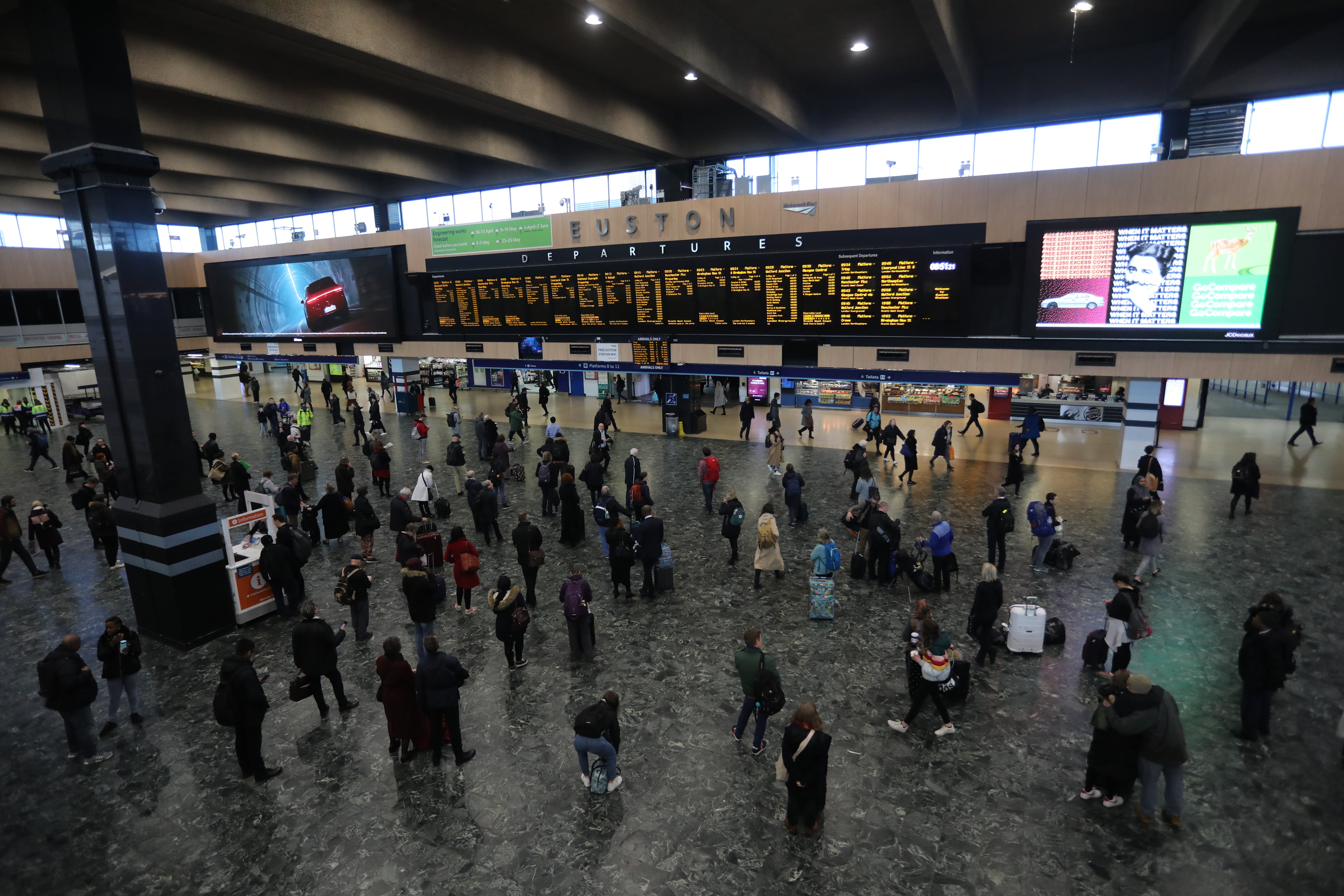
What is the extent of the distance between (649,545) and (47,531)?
437 inches

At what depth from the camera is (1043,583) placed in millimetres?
10359

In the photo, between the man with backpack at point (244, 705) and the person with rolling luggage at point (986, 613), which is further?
the person with rolling luggage at point (986, 613)

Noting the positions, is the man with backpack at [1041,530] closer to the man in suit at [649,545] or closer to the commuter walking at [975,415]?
the man in suit at [649,545]

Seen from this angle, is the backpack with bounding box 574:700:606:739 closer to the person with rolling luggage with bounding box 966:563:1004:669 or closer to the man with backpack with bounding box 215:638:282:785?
the man with backpack with bounding box 215:638:282:785

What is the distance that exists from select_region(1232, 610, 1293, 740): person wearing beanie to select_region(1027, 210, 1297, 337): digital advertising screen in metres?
7.87

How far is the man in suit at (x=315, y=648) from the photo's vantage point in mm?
6992

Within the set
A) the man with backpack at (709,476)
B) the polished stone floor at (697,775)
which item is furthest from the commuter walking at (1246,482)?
the man with backpack at (709,476)

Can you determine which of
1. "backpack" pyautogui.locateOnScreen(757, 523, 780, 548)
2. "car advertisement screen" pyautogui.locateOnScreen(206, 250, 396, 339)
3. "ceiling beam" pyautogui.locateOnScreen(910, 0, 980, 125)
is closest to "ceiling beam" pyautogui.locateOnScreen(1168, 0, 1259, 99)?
"ceiling beam" pyautogui.locateOnScreen(910, 0, 980, 125)

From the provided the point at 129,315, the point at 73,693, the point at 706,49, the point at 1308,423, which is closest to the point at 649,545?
the point at 73,693

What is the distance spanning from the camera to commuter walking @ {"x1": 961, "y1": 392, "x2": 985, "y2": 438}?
21.2 m

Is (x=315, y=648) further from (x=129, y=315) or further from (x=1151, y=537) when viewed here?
(x=1151, y=537)


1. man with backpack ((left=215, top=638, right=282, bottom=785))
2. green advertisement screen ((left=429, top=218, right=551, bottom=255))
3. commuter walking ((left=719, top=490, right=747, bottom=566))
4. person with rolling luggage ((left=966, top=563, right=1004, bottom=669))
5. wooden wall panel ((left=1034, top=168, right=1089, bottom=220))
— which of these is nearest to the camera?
man with backpack ((left=215, top=638, right=282, bottom=785))

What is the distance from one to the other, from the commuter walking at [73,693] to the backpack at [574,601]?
16.1 feet

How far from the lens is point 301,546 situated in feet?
32.9
